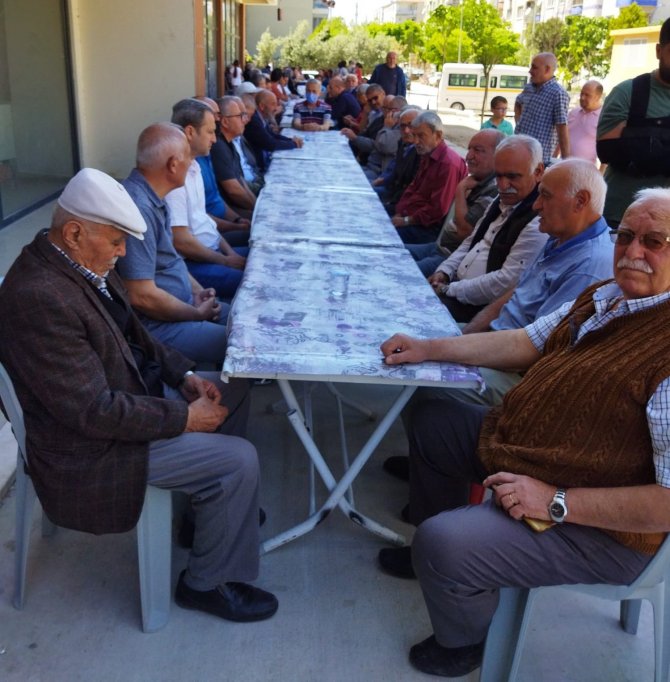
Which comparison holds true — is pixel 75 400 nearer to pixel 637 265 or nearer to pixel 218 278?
pixel 637 265

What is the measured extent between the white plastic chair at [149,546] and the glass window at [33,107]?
15.0 ft

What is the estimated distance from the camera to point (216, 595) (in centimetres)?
215

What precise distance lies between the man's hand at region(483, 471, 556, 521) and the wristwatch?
0.01 metres

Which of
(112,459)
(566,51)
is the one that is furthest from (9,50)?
(566,51)

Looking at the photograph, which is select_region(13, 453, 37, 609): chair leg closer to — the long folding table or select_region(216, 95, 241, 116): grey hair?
the long folding table

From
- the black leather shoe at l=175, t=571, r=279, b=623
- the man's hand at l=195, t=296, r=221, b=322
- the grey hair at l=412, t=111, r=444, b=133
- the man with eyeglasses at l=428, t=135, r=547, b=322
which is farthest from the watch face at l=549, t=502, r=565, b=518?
the grey hair at l=412, t=111, r=444, b=133

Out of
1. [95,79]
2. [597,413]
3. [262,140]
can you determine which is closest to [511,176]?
[597,413]

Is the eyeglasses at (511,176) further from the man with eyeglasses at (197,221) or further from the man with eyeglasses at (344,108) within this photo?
the man with eyeglasses at (344,108)

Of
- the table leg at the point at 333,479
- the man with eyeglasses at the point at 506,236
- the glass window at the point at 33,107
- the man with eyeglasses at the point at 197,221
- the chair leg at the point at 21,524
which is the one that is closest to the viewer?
the chair leg at the point at 21,524

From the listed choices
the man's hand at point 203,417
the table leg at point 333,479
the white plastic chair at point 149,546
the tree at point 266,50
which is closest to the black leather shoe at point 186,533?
the table leg at point 333,479

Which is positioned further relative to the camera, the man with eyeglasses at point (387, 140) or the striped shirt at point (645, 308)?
the man with eyeglasses at point (387, 140)

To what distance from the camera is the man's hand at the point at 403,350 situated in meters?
2.14

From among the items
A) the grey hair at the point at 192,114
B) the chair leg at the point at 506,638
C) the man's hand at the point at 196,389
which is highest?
the grey hair at the point at 192,114

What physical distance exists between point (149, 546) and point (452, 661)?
92 centimetres
